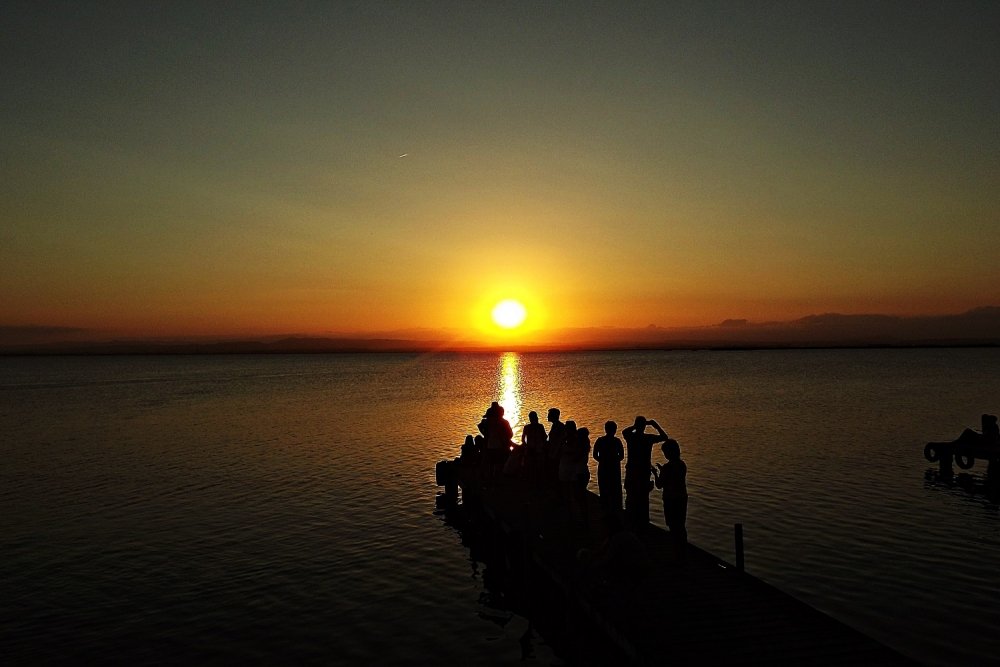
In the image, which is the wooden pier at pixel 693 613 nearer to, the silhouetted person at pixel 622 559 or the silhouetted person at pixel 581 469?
the silhouetted person at pixel 622 559

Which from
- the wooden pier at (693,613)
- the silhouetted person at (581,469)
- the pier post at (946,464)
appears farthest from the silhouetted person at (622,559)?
the pier post at (946,464)

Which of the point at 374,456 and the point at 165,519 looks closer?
the point at 165,519

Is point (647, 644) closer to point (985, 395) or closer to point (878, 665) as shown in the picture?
point (878, 665)

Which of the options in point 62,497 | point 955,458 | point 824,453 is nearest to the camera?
point 62,497

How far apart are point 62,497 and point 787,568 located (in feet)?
87.3

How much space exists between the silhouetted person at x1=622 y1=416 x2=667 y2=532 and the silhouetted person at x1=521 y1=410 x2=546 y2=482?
5002 mm

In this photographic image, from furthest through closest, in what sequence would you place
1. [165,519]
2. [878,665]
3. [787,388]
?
[787,388] → [165,519] → [878,665]

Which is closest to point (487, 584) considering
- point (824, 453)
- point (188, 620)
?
point (188, 620)

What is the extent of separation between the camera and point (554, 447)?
1639cm

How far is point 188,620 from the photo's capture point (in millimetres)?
14070

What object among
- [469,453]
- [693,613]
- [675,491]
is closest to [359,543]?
[469,453]

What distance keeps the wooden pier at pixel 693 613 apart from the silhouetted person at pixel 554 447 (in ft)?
5.72

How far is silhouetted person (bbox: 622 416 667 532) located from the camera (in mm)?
12781

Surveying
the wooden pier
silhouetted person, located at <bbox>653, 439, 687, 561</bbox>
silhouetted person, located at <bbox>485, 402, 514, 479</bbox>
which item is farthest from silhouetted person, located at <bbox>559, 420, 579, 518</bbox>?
silhouetted person, located at <bbox>485, 402, 514, 479</bbox>
